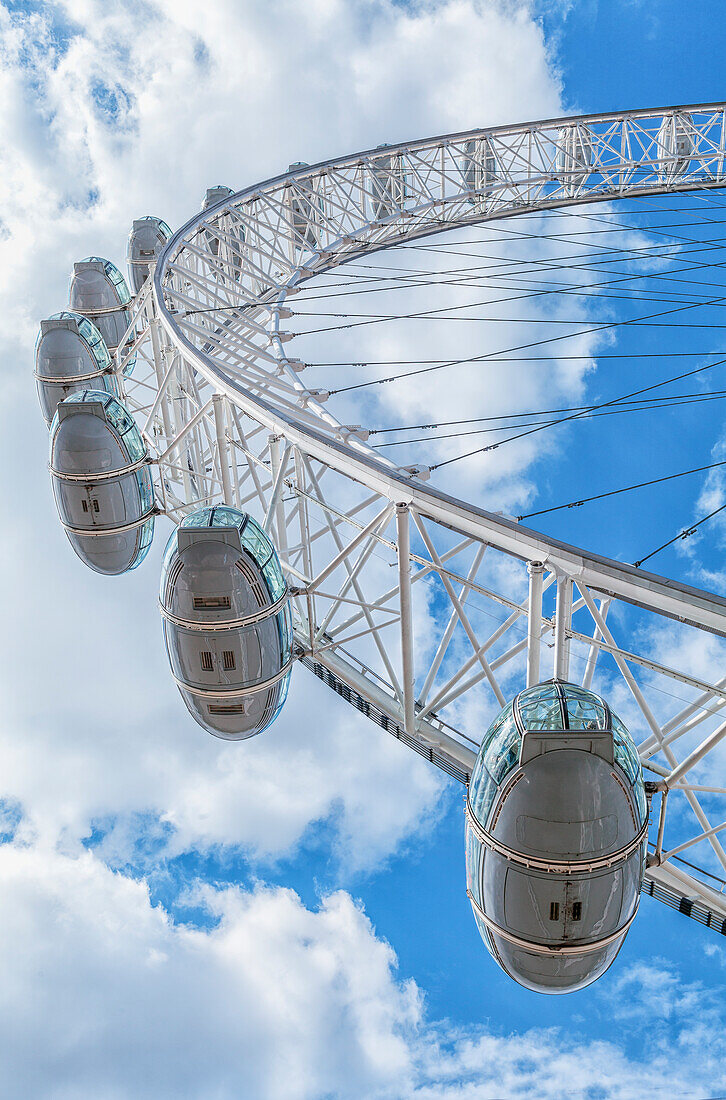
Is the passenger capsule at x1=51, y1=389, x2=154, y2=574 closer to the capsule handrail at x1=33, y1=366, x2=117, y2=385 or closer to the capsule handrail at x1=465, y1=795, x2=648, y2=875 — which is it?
the capsule handrail at x1=33, y1=366, x2=117, y2=385

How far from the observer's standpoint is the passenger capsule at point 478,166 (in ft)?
97.8

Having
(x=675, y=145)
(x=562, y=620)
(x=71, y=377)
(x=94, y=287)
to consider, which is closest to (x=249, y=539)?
(x=562, y=620)

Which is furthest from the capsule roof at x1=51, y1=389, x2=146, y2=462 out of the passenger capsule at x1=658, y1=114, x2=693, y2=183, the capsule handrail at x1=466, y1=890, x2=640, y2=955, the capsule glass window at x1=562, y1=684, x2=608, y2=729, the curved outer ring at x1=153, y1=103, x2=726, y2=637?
the passenger capsule at x1=658, y1=114, x2=693, y2=183

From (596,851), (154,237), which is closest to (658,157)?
(154,237)

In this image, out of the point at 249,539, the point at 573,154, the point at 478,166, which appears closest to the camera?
the point at 249,539

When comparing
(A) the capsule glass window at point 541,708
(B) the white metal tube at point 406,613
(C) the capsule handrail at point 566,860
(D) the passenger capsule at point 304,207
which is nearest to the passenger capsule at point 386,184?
(D) the passenger capsule at point 304,207

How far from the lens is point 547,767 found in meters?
8.22

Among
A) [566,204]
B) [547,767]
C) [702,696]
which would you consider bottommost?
[547,767]

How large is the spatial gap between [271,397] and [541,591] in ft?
22.6

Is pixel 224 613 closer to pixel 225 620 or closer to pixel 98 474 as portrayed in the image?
pixel 225 620

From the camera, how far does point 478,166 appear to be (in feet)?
98.4

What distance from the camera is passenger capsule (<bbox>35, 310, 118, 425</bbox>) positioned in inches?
798

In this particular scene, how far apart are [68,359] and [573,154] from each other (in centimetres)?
2016

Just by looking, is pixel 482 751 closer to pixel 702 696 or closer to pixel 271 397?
pixel 702 696
